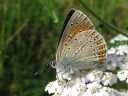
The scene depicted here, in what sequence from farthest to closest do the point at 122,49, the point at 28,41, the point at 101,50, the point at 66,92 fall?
the point at 28,41, the point at 122,49, the point at 101,50, the point at 66,92

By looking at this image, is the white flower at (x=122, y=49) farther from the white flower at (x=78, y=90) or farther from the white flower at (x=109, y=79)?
the white flower at (x=78, y=90)

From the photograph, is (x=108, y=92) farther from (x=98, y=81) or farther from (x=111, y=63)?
(x=111, y=63)

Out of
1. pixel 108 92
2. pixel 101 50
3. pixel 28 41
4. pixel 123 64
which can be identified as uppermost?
pixel 28 41

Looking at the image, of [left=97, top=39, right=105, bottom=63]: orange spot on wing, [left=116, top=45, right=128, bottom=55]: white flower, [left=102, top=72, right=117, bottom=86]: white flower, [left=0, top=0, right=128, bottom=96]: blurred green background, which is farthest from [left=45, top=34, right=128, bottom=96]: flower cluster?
[left=0, top=0, right=128, bottom=96]: blurred green background

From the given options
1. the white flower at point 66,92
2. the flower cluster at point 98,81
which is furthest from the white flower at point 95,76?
the white flower at point 66,92

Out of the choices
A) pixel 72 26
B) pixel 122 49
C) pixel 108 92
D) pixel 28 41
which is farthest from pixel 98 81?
pixel 28 41
